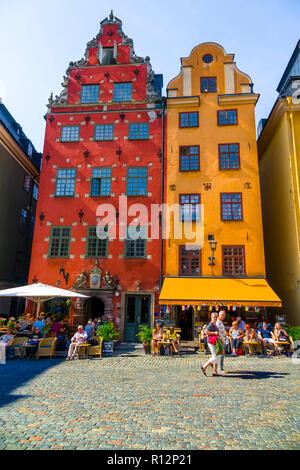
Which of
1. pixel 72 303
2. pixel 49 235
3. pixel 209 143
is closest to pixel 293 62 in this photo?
pixel 209 143

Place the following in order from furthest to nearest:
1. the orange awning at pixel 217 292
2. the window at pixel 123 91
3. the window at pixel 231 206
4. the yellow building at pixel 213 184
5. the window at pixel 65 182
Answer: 1. the window at pixel 123 91
2. the window at pixel 65 182
3. the window at pixel 231 206
4. the yellow building at pixel 213 184
5. the orange awning at pixel 217 292

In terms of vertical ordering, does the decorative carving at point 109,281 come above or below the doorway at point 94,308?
above

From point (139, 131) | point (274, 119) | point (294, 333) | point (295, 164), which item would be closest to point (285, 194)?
point (295, 164)

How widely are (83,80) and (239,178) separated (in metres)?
12.6

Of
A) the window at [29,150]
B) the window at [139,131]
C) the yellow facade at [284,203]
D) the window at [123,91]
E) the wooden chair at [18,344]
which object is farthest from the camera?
the window at [29,150]

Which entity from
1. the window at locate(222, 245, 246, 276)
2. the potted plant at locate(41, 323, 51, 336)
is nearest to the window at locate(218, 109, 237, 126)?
the window at locate(222, 245, 246, 276)

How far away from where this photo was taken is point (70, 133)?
20.8 metres

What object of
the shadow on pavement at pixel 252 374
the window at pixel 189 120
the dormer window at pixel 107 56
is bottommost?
the shadow on pavement at pixel 252 374

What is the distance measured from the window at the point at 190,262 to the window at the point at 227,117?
835cm

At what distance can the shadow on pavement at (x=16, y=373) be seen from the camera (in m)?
7.18

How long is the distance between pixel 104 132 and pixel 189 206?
7567 millimetres

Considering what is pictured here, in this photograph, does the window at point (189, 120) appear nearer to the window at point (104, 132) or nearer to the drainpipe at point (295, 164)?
the window at point (104, 132)

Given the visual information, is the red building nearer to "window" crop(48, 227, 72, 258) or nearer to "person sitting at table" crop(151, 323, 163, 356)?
"window" crop(48, 227, 72, 258)

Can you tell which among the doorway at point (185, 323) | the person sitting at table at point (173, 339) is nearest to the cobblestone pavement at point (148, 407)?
the person sitting at table at point (173, 339)
